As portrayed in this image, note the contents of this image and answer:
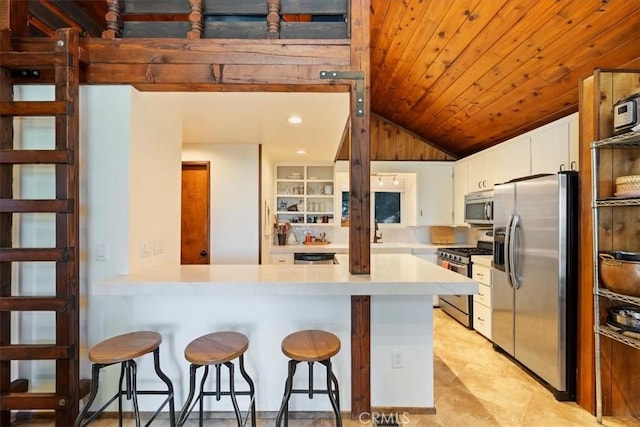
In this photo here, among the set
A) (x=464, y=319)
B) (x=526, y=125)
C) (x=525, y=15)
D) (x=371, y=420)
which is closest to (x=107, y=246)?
(x=371, y=420)

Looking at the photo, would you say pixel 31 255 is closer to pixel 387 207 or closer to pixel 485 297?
pixel 485 297

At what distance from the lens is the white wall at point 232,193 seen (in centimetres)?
385

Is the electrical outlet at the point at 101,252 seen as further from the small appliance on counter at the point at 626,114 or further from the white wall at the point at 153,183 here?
the small appliance on counter at the point at 626,114

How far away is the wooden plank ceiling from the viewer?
2.20 metres

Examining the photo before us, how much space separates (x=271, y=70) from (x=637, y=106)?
2299 millimetres

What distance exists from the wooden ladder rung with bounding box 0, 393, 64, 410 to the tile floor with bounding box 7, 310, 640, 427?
26 centimetres

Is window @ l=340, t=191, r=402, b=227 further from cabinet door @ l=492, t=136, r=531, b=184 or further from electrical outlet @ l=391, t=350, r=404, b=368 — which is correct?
electrical outlet @ l=391, t=350, r=404, b=368

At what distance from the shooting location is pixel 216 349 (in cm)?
167

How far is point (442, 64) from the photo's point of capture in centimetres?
324

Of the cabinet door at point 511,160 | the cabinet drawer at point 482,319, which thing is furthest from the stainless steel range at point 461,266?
the cabinet door at point 511,160

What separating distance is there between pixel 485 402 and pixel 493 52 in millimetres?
2887

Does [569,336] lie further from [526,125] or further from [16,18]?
[16,18]

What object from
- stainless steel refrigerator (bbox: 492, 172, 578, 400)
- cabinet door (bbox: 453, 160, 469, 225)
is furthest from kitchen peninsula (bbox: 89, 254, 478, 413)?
cabinet door (bbox: 453, 160, 469, 225)

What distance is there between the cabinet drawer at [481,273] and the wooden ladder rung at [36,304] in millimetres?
3761
